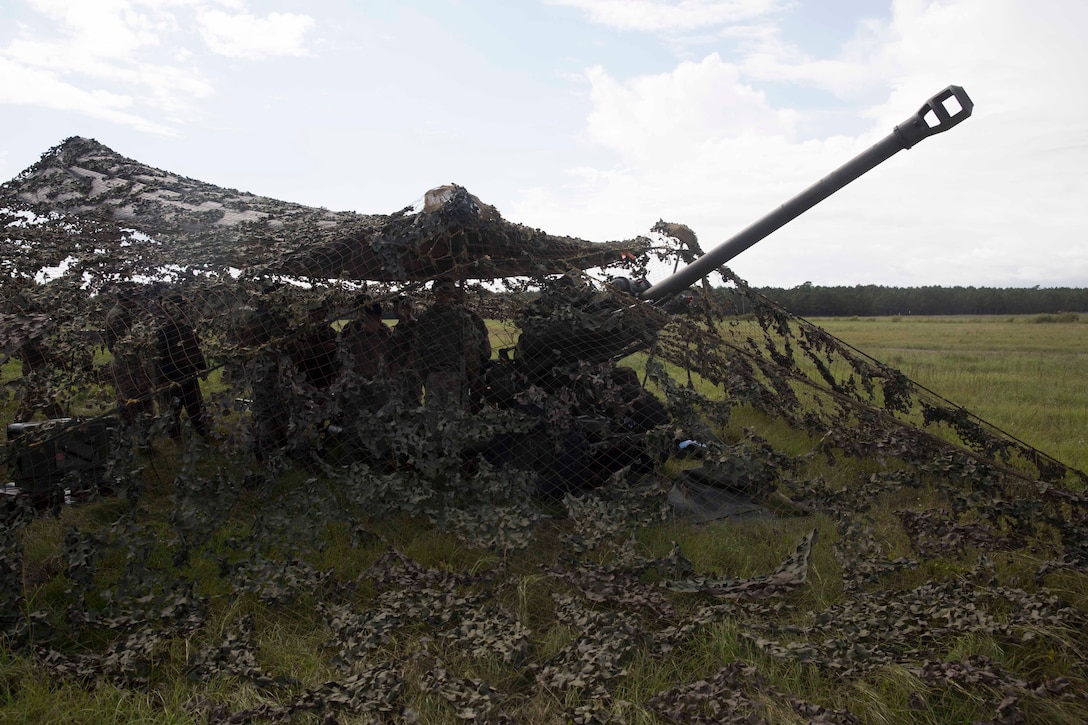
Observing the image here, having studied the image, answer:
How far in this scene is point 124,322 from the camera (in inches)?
163

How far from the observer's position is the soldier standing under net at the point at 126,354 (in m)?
3.82

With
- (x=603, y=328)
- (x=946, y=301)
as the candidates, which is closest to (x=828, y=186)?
(x=603, y=328)

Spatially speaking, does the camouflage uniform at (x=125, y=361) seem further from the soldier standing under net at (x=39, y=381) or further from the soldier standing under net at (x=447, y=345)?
the soldier standing under net at (x=447, y=345)

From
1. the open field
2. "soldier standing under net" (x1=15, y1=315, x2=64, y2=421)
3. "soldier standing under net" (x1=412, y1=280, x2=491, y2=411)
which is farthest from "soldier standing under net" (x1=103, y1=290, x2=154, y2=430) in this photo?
the open field

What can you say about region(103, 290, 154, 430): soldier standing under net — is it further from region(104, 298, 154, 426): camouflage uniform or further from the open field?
the open field

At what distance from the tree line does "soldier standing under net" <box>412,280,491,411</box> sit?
23796 mm

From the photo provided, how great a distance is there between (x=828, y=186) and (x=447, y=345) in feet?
8.65

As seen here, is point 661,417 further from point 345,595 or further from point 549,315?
point 345,595

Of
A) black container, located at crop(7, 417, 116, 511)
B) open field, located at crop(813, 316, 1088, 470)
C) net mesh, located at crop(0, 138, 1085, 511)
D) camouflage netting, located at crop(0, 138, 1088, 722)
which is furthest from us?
open field, located at crop(813, 316, 1088, 470)

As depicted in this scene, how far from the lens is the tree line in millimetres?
28016

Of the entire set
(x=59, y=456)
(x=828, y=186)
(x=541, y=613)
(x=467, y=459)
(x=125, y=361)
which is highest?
(x=828, y=186)

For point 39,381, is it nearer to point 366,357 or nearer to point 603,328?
point 366,357

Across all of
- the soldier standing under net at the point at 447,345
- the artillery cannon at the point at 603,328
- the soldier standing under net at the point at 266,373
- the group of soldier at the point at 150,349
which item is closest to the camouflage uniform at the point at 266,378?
the soldier standing under net at the point at 266,373

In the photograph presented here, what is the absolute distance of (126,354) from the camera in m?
3.78
